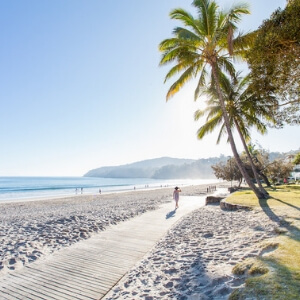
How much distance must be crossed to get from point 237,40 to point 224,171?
19.8 meters

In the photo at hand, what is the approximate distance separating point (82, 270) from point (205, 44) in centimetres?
1287

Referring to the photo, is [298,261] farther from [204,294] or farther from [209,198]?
[209,198]

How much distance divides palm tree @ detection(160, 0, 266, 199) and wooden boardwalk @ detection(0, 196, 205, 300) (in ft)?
28.5

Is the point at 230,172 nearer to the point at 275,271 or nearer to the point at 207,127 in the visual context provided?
the point at 207,127

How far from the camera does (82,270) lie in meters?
4.98

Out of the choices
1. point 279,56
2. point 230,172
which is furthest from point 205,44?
point 230,172

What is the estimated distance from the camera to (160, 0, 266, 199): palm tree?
40.6ft

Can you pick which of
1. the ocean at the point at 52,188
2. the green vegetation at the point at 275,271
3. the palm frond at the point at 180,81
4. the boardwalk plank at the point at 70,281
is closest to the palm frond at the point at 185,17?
the palm frond at the point at 180,81

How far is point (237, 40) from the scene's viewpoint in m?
12.2

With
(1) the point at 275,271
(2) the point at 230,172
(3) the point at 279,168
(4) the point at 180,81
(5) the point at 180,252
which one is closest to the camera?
(1) the point at 275,271

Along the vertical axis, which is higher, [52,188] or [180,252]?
[180,252]

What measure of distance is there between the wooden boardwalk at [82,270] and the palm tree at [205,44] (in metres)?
8.68

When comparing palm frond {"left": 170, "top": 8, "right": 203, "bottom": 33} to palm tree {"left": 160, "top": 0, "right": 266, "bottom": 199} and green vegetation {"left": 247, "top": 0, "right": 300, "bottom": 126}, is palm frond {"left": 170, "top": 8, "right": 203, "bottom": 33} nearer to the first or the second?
palm tree {"left": 160, "top": 0, "right": 266, "bottom": 199}

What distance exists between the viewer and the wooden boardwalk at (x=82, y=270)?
161 inches
